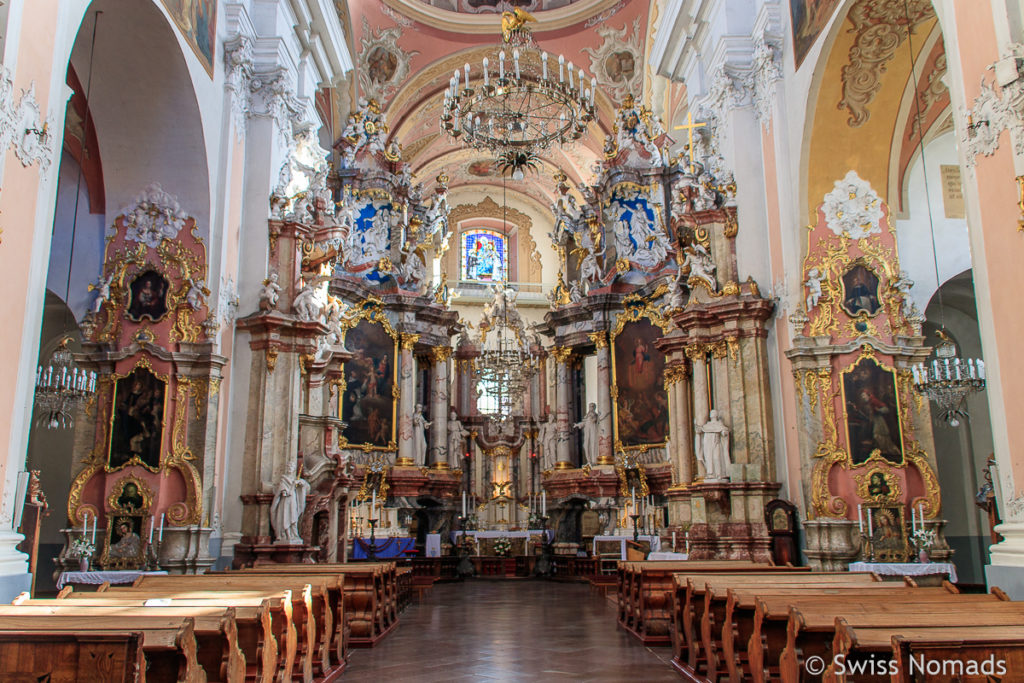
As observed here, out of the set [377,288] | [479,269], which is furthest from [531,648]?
[479,269]

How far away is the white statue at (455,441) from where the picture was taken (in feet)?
74.4

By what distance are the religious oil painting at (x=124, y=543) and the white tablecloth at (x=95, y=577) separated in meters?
0.52

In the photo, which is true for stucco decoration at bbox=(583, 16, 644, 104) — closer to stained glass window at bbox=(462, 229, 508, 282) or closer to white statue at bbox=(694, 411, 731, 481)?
stained glass window at bbox=(462, 229, 508, 282)

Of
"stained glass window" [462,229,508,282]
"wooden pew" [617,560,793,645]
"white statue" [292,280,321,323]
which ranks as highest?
"stained glass window" [462,229,508,282]

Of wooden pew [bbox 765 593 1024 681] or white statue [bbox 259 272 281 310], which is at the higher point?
white statue [bbox 259 272 281 310]

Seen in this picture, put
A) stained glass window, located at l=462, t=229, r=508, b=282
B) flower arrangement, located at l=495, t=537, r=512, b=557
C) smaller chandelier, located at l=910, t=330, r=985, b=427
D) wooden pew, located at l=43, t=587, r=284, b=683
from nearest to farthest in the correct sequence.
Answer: wooden pew, located at l=43, t=587, r=284, b=683
smaller chandelier, located at l=910, t=330, r=985, b=427
flower arrangement, located at l=495, t=537, r=512, b=557
stained glass window, located at l=462, t=229, r=508, b=282

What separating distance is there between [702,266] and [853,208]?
7.28ft

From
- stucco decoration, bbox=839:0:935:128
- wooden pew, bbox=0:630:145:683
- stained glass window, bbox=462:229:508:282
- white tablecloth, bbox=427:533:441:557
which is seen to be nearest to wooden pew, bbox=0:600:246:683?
wooden pew, bbox=0:630:145:683

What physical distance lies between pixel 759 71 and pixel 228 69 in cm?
723

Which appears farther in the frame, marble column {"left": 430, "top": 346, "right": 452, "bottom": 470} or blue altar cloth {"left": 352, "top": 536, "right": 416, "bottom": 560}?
marble column {"left": 430, "top": 346, "right": 452, "bottom": 470}

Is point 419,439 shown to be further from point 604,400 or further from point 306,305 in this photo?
point 306,305

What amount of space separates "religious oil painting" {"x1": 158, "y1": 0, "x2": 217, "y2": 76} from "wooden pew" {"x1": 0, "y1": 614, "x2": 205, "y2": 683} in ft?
25.8

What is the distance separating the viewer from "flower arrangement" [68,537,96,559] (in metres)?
9.59

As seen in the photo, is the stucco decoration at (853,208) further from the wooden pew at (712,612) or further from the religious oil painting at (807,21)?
the wooden pew at (712,612)
